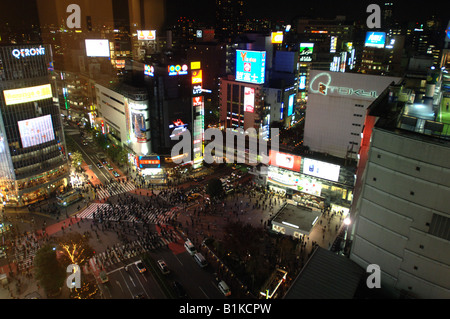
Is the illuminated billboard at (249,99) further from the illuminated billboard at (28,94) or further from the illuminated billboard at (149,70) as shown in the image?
the illuminated billboard at (28,94)

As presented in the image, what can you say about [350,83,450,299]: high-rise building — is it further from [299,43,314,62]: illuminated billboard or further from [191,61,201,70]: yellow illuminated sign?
[299,43,314,62]: illuminated billboard

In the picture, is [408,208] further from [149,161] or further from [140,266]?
[149,161]

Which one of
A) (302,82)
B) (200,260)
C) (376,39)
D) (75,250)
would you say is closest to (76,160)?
(75,250)

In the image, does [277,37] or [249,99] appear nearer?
[249,99]

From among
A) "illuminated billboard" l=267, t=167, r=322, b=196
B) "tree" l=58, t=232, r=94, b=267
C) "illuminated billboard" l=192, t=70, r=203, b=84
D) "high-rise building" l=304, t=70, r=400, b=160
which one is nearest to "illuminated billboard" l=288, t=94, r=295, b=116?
"high-rise building" l=304, t=70, r=400, b=160

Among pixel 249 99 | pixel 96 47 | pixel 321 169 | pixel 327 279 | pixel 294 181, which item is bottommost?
pixel 294 181

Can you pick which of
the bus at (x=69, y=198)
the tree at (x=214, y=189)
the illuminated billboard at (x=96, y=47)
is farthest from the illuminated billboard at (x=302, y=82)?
the bus at (x=69, y=198)
